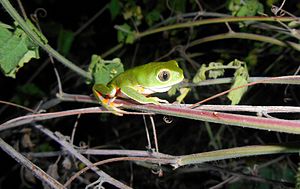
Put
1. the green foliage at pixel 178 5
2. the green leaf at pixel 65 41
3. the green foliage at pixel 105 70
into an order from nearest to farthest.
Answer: the green foliage at pixel 105 70 → the green foliage at pixel 178 5 → the green leaf at pixel 65 41

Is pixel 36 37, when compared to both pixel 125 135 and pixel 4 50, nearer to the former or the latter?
pixel 4 50

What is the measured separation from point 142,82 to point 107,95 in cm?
13

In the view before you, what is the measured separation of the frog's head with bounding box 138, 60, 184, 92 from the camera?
124 centimetres

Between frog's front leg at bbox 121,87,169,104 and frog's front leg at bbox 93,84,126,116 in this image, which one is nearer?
frog's front leg at bbox 121,87,169,104

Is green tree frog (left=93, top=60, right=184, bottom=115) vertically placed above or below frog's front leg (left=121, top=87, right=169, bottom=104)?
above

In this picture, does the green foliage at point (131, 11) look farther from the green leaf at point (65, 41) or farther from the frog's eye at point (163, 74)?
the frog's eye at point (163, 74)

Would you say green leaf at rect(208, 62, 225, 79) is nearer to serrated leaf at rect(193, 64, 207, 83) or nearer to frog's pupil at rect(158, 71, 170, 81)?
serrated leaf at rect(193, 64, 207, 83)

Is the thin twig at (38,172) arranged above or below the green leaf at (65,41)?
below

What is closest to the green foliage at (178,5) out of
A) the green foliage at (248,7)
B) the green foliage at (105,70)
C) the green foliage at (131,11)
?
the green foliage at (131,11)

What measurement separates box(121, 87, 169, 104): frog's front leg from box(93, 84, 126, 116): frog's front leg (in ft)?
0.18

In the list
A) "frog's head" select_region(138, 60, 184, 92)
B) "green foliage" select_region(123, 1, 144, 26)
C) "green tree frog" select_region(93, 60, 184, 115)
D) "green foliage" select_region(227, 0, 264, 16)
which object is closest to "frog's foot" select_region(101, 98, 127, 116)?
"green tree frog" select_region(93, 60, 184, 115)

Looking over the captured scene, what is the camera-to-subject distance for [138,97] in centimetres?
120

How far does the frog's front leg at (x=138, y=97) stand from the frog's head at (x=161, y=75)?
2.3 inches

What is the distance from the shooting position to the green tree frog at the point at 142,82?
4.05 feet
